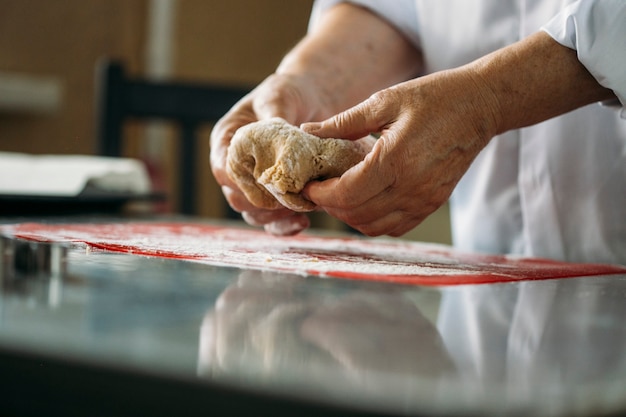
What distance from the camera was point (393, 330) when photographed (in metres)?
0.35

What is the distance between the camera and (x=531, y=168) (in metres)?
0.94

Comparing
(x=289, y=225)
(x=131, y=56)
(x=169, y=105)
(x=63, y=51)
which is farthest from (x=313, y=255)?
(x=131, y=56)

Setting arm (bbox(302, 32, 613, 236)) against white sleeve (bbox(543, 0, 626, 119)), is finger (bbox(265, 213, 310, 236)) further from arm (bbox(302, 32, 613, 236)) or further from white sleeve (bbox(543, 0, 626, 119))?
white sleeve (bbox(543, 0, 626, 119))

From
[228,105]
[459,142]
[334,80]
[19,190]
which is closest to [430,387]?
[459,142]

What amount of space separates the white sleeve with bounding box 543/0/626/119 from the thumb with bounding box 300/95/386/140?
0.56ft

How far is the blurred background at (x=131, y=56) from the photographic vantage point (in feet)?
9.23

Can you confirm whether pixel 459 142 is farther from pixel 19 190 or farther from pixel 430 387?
pixel 19 190

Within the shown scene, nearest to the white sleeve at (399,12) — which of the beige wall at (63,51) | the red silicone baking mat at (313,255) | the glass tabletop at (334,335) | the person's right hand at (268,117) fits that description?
the person's right hand at (268,117)

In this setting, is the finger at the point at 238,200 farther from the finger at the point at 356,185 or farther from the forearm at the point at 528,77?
the forearm at the point at 528,77

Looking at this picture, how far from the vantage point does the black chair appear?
5.07 ft

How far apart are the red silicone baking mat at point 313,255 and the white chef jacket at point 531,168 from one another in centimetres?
15

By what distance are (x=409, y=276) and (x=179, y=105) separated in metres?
1.10

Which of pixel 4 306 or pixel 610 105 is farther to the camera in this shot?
pixel 610 105

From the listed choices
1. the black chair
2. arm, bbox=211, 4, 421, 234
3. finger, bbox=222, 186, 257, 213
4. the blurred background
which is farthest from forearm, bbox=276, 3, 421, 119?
the blurred background
